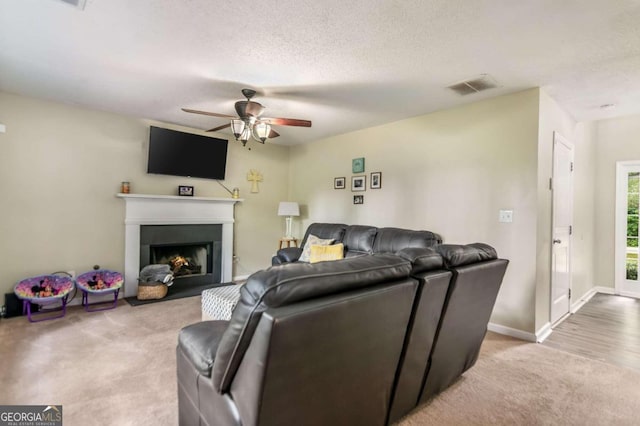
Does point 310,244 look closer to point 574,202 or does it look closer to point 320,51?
point 320,51

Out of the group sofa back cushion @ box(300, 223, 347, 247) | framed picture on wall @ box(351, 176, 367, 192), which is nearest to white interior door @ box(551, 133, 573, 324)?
framed picture on wall @ box(351, 176, 367, 192)

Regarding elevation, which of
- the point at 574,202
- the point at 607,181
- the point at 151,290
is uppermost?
the point at 607,181

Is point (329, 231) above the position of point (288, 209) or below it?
below

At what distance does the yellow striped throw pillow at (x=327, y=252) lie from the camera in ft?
12.9

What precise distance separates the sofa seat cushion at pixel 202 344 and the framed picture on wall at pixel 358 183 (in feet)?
10.6

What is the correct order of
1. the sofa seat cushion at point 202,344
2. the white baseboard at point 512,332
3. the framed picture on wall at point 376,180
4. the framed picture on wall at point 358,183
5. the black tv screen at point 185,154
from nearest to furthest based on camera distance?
the sofa seat cushion at point 202,344, the white baseboard at point 512,332, the black tv screen at point 185,154, the framed picture on wall at point 376,180, the framed picture on wall at point 358,183

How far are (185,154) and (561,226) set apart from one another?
4.81 m

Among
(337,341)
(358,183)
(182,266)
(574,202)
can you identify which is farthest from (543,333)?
(182,266)

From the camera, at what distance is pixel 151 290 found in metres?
3.92

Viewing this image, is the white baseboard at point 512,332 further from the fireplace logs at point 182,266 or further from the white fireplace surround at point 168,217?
the fireplace logs at point 182,266

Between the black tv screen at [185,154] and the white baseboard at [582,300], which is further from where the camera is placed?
the black tv screen at [185,154]

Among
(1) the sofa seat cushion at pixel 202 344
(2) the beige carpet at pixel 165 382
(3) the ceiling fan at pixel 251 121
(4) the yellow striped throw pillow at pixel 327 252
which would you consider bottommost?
(2) the beige carpet at pixel 165 382

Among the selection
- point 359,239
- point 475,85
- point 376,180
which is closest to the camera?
point 475,85

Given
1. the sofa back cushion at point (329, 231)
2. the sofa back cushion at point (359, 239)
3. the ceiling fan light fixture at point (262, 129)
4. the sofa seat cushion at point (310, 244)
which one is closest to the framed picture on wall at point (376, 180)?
the sofa back cushion at point (359, 239)
